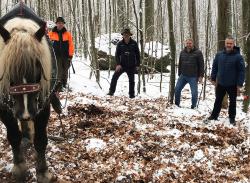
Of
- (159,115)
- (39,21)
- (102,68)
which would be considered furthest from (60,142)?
(102,68)

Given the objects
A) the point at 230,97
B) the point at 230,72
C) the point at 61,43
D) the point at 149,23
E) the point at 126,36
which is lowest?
the point at 230,97

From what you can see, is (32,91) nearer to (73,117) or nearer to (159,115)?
(73,117)

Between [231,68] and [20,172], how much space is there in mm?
5320

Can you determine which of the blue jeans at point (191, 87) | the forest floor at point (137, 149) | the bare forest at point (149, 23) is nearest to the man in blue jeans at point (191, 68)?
the blue jeans at point (191, 87)

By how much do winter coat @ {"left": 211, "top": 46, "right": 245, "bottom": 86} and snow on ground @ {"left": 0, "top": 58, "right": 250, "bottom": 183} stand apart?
93cm

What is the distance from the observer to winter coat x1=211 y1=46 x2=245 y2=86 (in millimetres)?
8289

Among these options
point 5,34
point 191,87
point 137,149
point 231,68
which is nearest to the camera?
→ point 5,34

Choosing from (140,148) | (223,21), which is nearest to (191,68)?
(223,21)

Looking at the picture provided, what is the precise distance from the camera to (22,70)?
12.8 ft

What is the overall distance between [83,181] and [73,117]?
272cm

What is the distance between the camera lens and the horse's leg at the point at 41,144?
15.9 ft

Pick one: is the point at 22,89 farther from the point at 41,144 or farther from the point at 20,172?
the point at 20,172

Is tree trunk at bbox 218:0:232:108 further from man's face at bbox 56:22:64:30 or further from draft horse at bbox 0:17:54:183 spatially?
draft horse at bbox 0:17:54:183

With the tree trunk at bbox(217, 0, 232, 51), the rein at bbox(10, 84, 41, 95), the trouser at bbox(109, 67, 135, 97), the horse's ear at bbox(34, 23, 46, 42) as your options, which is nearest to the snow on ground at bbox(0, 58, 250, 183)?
the rein at bbox(10, 84, 41, 95)
